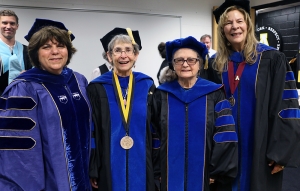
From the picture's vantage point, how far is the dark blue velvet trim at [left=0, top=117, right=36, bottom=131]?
154 cm

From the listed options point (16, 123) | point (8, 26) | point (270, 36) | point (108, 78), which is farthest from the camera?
point (270, 36)

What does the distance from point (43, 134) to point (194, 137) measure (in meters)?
1.06

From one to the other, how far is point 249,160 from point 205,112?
1.74 ft

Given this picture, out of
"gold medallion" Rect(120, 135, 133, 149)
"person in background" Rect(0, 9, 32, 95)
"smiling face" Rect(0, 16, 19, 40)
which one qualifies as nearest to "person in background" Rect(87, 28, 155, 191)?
"gold medallion" Rect(120, 135, 133, 149)

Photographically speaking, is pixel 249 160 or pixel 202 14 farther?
pixel 202 14

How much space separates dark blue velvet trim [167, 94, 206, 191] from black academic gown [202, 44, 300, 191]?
12.6 inches

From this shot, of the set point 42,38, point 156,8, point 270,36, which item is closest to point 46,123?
point 42,38

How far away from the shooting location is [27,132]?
62.4 inches

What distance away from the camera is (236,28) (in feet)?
7.07

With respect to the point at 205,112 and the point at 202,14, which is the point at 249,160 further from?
the point at 202,14

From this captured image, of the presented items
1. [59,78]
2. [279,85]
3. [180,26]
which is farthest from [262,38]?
[59,78]

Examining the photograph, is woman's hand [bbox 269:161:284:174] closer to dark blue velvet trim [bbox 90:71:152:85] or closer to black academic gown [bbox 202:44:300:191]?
black academic gown [bbox 202:44:300:191]

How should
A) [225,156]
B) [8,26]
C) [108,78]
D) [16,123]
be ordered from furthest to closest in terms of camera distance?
1. [8,26]
2. [108,78]
3. [225,156]
4. [16,123]

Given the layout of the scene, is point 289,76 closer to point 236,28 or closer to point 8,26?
point 236,28
